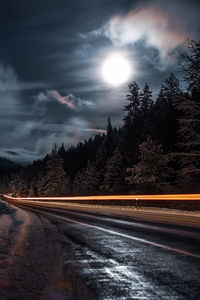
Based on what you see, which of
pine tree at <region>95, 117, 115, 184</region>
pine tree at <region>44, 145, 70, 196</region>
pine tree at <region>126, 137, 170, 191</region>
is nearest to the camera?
pine tree at <region>126, 137, 170, 191</region>

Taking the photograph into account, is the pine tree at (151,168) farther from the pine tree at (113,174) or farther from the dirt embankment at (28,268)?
the dirt embankment at (28,268)

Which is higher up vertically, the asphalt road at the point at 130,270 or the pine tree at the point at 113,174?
the pine tree at the point at 113,174

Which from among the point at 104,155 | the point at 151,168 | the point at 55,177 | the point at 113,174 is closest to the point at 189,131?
the point at 151,168

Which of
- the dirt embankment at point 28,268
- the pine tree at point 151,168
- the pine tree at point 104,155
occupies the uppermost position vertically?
the pine tree at point 104,155

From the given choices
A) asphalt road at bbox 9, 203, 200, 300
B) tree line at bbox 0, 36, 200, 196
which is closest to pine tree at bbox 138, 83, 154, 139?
tree line at bbox 0, 36, 200, 196

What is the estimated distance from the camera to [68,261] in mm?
5082

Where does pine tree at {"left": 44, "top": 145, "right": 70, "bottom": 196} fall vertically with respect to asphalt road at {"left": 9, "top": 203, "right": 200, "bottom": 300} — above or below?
above

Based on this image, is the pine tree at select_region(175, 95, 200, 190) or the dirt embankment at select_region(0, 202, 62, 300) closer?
the dirt embankment at select_region(0, 202, 62, 300)

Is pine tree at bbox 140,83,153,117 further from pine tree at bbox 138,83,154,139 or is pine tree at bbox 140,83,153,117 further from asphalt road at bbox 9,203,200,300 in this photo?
asphalt road at bbox 9,203,200,300

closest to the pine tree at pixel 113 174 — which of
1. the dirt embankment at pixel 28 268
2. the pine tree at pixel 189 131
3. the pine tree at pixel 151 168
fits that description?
the pine tree at pixel 151 168

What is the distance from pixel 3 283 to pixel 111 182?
51459mm

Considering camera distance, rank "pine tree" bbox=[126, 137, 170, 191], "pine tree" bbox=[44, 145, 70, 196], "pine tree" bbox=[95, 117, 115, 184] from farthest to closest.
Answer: "pine tree" bbox=[44, 145, 70, 196] → "pine tree" bbox=[95, 117, 115, 184] → "pine tree" bbox=[126, 137, 170, 191]

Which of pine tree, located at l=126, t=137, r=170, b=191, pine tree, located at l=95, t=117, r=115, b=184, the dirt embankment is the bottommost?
the dirt embankment

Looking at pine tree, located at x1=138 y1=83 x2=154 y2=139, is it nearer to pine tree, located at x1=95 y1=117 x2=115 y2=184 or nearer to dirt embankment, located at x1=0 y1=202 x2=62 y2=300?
pine tree, located at x1=95 y1=117 x2=115 y2=184
